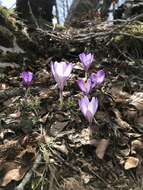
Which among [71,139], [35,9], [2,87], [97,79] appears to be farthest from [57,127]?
[35,9]

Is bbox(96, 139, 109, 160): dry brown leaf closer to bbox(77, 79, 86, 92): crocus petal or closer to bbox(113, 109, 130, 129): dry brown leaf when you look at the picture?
bbox(113, 109, 130, 129): dry brown leaf

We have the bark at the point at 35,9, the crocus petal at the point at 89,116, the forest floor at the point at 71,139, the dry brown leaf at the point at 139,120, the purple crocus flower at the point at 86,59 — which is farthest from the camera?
the bark at the point at 35,9

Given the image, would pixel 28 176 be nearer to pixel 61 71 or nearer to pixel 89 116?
pixel 89 116

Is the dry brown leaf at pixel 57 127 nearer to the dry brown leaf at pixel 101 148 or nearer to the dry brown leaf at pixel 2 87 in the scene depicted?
the dry brown leaf at pixel 101 148

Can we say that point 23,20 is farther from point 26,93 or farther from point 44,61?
point 26,93

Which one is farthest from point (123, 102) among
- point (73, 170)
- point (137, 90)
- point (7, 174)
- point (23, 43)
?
point (23, 43)

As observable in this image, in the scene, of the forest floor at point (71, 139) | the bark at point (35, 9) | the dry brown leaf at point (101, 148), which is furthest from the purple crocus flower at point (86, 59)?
the bark at point (35, 9)

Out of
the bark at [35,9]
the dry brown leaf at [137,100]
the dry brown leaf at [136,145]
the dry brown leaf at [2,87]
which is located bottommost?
the dry brown leaf at [136,145]
